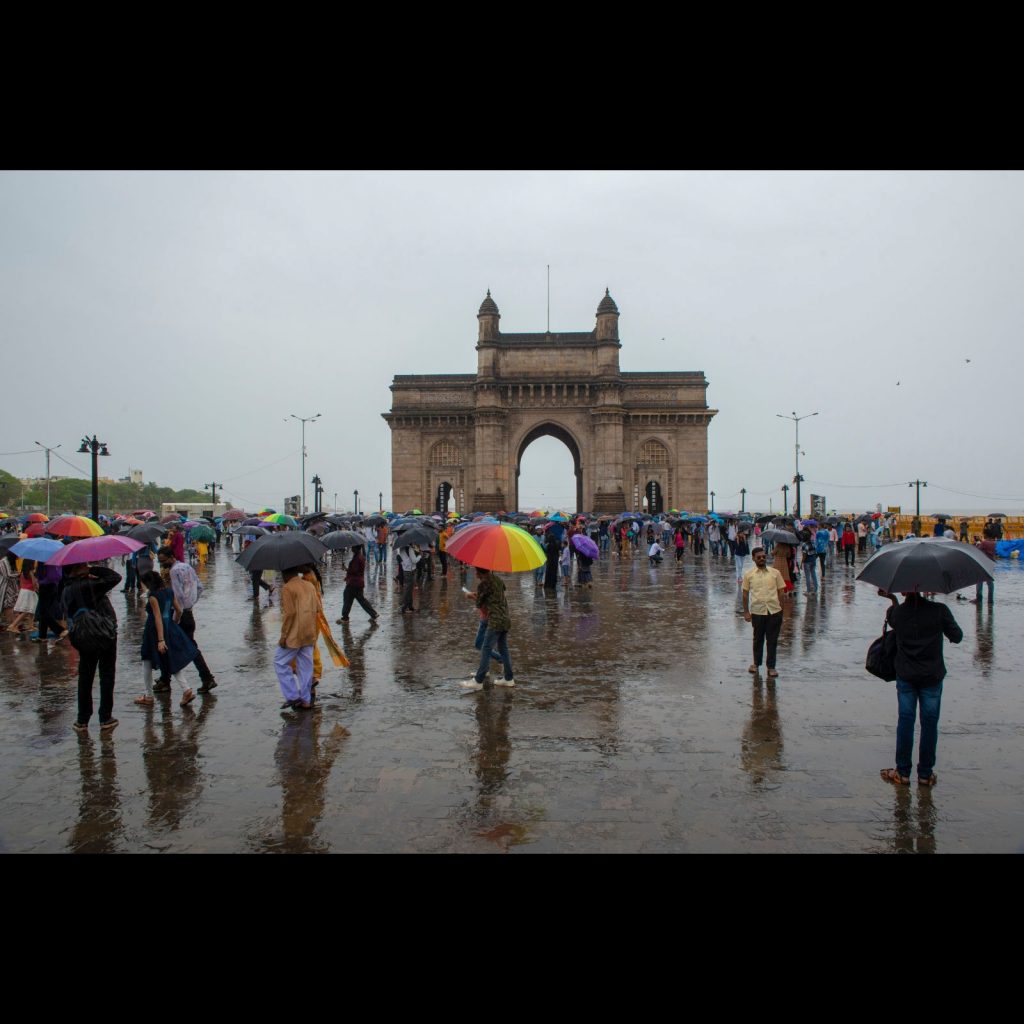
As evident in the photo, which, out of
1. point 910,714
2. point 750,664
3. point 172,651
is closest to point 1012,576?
point 750,664

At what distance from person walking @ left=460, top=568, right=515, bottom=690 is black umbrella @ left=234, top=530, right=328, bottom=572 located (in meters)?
1.77

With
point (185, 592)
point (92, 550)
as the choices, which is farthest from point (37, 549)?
point (185, 592)

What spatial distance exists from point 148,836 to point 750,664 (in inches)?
284

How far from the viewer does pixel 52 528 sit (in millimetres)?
10742

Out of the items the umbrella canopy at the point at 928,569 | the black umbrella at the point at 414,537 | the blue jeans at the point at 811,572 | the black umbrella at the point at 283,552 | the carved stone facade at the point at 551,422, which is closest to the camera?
the umbrella canopy at the point at 928,569

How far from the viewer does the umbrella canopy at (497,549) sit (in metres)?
8.02

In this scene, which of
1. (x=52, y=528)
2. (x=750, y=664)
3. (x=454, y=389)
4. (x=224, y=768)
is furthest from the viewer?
(x=454, y=389)

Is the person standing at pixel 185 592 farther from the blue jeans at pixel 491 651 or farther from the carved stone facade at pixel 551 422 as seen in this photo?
the carved stone facade at pixel 551 422

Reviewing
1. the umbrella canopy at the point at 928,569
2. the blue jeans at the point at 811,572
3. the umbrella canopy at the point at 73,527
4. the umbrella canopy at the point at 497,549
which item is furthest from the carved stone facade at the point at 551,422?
the umbrella canopy at the point at 928,569

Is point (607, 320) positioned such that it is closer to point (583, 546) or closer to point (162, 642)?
point (583, 546)

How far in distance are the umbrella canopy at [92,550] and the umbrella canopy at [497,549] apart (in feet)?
11.3

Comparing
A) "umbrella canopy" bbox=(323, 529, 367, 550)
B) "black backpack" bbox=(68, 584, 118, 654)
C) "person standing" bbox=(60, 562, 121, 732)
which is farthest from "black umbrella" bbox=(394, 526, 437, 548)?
"black backpack" bbox=(68, 584, 118, 654)
